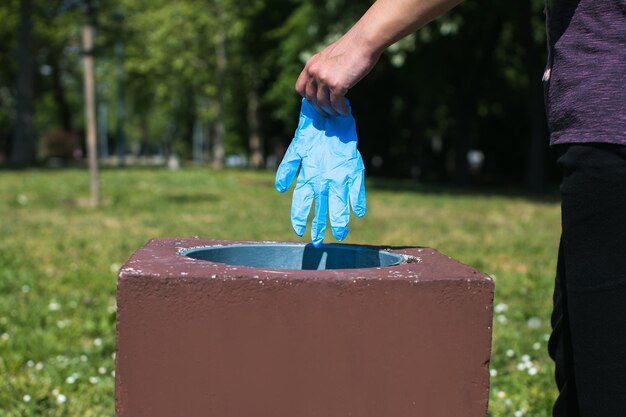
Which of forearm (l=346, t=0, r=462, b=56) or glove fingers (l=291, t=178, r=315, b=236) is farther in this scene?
glove fingers (l=291, t=178, r=315, b=236)

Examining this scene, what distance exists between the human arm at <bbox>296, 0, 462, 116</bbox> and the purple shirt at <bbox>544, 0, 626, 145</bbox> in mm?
248

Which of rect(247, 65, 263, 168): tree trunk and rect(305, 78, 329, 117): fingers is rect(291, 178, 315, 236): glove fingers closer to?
rect(305, 78, 329, 117): fingers

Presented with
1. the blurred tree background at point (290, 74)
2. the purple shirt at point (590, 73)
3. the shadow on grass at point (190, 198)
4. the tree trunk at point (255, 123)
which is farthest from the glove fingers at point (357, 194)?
the tree trunk at point (255, 123)

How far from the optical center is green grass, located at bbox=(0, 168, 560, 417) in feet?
11.9

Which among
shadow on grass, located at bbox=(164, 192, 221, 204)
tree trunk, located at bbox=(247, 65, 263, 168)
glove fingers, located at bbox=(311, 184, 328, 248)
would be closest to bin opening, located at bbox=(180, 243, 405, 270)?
glove fingers, located at bbox=(311, 184, 328, 248)

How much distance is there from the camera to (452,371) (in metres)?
1.73

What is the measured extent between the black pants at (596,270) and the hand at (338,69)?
0.47 m

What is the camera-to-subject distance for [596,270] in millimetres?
1591

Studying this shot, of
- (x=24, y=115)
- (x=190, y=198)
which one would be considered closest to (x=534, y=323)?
(x=190, y=198)

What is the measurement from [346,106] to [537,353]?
266 centimetres

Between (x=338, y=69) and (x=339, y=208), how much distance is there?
0.36m

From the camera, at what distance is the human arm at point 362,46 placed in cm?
173

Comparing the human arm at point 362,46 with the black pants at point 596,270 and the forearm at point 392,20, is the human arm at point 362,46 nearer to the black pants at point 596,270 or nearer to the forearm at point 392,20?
the forearm at point 392,20

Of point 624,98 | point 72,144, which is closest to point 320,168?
point 624,98
